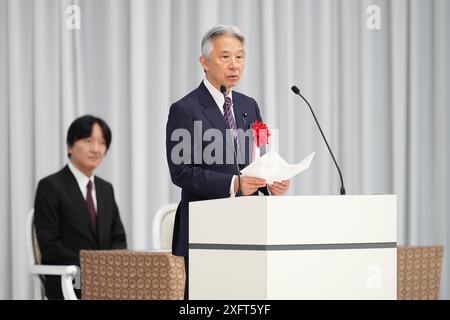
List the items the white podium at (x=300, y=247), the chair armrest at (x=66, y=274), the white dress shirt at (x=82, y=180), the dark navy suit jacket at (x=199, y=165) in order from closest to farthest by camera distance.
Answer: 1. the white podium at (x=300, y=247)
2. the dark navy suit jacket at (x=199, y=165)
3. the chair armrest at (x=66, y=274)
4. the white dress shirt at (x=82, y=180)

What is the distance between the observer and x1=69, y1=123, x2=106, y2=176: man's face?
420cm

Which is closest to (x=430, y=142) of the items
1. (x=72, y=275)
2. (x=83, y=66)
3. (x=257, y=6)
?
(x=257, y=6)

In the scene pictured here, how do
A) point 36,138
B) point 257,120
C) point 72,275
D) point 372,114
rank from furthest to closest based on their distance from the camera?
point 372,114, point 36,138, point 72,275, point 257,120

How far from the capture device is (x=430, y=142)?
226 inches

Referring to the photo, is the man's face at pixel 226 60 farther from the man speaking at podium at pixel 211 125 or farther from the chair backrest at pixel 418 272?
the chair backrest at pixel 418 272

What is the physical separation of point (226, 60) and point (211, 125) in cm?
23

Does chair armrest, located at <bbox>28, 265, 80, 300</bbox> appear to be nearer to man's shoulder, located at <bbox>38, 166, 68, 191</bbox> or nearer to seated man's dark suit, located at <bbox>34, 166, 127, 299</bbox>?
seated man's dark suit, located at <bbox>34, 166, 127, 299</bbox>

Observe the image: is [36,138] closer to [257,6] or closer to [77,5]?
[77,5]

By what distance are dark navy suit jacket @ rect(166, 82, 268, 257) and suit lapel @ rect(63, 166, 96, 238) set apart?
1.44 m

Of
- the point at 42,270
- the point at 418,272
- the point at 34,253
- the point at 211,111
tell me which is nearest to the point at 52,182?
the point at 34,253

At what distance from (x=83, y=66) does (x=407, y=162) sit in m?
2.23

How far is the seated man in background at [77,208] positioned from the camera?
3.94m

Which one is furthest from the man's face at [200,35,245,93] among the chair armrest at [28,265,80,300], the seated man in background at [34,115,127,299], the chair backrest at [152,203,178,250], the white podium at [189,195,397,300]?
the chair backrest at [152,203,178,250]

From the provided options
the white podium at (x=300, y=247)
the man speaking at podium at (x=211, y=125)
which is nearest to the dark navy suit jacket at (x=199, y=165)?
the man speaking at podium at (x=211, y=125)
